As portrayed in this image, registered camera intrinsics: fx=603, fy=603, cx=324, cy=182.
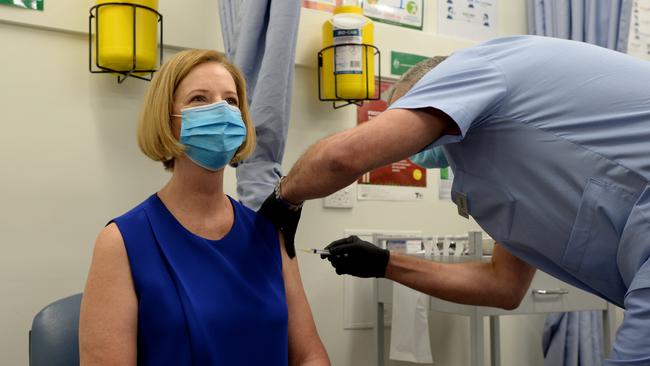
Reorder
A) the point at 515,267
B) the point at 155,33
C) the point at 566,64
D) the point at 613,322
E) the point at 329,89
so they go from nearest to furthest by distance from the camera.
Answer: the point at 566,64, the point at 515,267, the point at 155,33, the point at 329,89, the point at 613,322

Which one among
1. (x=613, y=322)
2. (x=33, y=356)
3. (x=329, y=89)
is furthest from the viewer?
(x=613, y=322)

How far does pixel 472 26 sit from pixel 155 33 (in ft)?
5.23

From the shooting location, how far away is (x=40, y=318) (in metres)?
1.38

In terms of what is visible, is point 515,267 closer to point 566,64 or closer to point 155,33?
point 566,64

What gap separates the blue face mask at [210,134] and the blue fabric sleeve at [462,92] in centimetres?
39

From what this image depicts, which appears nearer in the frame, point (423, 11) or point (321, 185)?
point (321, 185)

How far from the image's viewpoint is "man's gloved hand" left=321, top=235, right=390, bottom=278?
4.60 ft

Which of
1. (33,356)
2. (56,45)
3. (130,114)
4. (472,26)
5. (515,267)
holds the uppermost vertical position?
(472,26)

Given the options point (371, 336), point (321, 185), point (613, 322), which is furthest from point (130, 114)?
point (613, 322)

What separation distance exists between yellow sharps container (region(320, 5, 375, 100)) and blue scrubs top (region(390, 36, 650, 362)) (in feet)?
3.53

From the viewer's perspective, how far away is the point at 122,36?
182 centimetres

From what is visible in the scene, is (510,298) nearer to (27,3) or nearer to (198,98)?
(198,98)

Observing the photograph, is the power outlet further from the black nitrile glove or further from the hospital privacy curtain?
the black nitrile glove

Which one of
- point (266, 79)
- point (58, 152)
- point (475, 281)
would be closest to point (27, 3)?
point (58, 152)
